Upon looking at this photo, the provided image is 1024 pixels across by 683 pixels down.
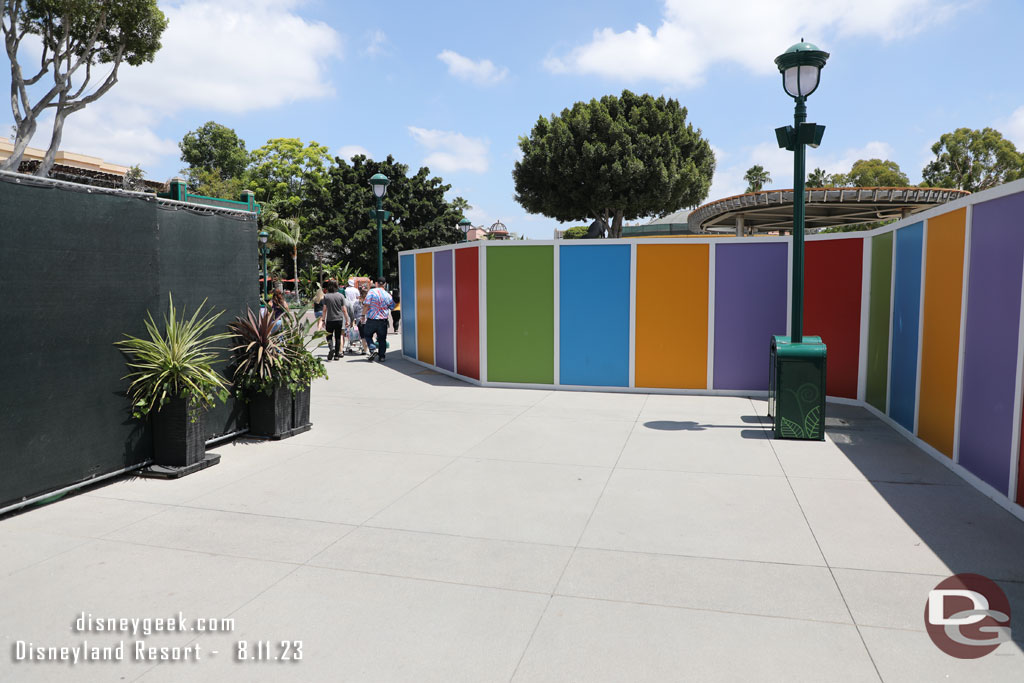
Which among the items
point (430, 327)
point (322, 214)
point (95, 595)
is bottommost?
point (95, 595)

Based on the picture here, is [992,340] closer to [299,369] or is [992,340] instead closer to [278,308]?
[299,369]

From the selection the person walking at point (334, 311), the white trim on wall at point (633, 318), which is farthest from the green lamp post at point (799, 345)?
the person walking at point (334, 311)

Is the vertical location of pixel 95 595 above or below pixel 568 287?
below

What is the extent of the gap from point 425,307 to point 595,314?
429cm

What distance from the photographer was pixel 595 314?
32.4ft

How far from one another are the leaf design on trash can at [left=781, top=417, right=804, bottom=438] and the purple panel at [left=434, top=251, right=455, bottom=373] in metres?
6.17

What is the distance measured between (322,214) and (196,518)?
118 ft

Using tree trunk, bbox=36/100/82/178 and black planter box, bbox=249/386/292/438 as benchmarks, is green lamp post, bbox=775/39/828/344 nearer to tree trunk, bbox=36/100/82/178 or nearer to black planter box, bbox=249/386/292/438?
black planter box, bbox=249/386/292/438

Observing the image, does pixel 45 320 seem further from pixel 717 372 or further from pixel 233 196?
pixel 233 196

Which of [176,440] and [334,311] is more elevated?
[334,311]

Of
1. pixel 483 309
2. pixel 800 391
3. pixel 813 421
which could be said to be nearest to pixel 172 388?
pixel 483 309

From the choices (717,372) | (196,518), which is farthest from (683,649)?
(717,372)

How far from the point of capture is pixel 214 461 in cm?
615

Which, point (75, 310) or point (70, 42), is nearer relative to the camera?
point (75, 310)
